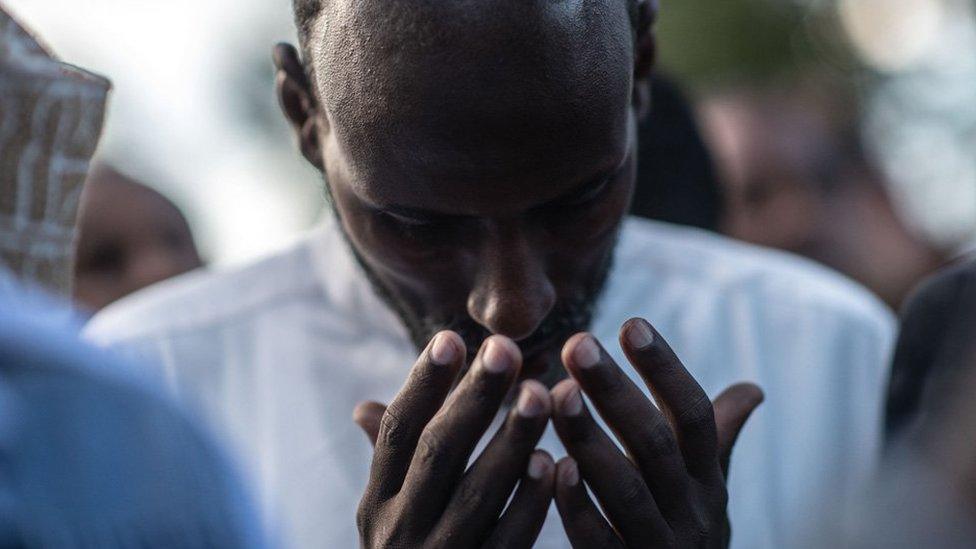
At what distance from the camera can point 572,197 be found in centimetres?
177

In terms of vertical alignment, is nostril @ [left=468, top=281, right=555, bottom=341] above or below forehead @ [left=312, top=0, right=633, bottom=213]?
below

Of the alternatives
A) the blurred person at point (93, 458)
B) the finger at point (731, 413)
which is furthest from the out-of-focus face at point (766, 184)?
the blurred person at point (93, 458)

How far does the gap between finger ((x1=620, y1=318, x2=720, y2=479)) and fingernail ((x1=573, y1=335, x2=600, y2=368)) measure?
62 mm

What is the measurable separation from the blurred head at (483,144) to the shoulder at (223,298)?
28.5 inches

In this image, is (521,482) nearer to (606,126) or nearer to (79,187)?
(606,126)

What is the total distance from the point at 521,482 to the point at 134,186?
9.48 ft

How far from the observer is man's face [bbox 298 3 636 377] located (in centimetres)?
160

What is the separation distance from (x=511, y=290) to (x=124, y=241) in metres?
2.45

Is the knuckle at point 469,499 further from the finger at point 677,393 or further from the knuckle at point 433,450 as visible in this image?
the finger at point 677,393

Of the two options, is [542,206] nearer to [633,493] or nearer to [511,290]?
[511,290]

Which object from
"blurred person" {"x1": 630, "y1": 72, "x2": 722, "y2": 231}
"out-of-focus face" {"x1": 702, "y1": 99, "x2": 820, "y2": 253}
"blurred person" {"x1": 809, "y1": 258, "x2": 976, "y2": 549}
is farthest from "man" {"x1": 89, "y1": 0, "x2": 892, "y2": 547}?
"out-of-focus face" {"x1": 702, "y1": 99, "x2": 820, "y2": 253}

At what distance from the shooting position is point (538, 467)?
4.83ft

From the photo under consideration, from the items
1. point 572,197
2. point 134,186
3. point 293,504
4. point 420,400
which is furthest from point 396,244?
point 134,186

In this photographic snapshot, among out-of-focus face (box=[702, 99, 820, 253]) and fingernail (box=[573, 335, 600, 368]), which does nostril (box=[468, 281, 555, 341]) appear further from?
out-of-focus face (box=[702, 99, 820, 253])
